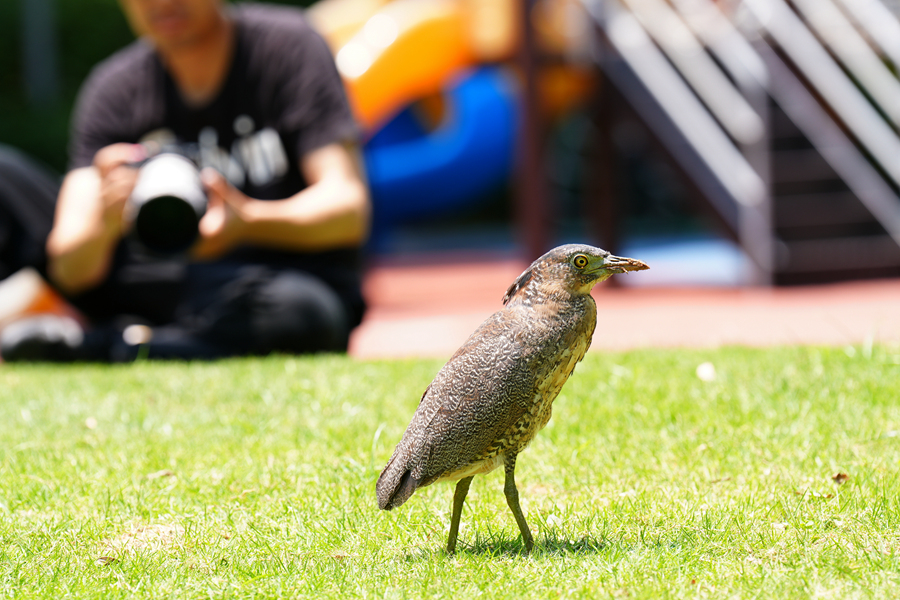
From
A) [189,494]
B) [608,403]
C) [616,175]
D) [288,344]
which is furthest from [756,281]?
[189,494]

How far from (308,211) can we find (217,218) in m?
0.42

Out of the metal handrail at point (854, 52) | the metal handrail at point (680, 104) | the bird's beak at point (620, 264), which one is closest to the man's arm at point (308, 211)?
the bird's beak at point (620, 264)

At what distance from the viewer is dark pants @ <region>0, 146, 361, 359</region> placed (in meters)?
4.81

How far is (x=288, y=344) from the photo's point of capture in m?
4.96

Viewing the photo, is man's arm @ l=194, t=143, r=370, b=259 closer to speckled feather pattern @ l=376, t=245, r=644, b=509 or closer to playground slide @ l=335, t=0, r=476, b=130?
speckled feather pattern @ l=376, t=245, r=644, b=509

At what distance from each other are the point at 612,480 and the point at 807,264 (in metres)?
6.09

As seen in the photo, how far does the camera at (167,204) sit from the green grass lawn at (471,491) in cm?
60

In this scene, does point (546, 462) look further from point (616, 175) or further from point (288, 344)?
point (616, 175)

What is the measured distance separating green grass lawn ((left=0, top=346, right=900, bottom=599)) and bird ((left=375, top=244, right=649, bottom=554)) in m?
0.21

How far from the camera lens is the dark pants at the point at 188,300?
4.81 m

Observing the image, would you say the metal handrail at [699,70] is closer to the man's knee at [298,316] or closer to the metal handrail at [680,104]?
the metal handrail at [680,104]

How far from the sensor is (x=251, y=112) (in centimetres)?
492

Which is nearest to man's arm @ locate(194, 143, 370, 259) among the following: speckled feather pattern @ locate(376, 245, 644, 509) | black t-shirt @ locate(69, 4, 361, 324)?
black t-shirt @ locate(69, 4, 361, 324)

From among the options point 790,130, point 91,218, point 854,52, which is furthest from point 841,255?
point 91,218
